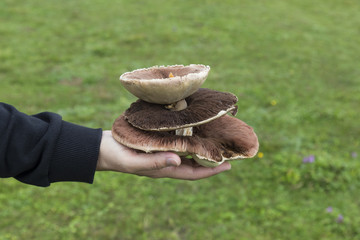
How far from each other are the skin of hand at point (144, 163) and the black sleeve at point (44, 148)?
7 cm

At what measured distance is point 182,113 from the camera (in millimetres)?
1887

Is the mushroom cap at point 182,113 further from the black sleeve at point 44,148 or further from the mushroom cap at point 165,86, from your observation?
the black sleeve at point 44,148

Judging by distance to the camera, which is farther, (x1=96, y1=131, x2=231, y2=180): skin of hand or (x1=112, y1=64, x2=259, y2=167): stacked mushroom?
(x1=96, y1=131, x2=231, y2=180): skin of hand

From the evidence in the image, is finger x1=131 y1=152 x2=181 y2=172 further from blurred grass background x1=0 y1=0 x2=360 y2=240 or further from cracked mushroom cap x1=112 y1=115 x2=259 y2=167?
blurred grass background x1=0 y1=0 x2=360 y2=240

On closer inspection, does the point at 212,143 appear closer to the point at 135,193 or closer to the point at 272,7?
the point at 135,193

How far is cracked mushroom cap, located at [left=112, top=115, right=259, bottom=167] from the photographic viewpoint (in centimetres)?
185

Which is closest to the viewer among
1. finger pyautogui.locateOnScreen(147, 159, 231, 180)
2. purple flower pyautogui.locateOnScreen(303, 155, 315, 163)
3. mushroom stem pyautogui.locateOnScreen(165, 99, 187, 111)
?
mushroom stem pyautogui.locateOnScreen(165, 99, 187, 111)

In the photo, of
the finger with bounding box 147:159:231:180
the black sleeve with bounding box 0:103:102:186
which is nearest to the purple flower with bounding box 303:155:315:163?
the finger with bounding box 147:159:231:180

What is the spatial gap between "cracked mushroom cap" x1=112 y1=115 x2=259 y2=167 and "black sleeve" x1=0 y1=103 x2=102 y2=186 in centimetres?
24

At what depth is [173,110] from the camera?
2.01 m

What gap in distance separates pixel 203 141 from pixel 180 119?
0.21 metres

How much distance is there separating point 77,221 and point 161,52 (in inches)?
175

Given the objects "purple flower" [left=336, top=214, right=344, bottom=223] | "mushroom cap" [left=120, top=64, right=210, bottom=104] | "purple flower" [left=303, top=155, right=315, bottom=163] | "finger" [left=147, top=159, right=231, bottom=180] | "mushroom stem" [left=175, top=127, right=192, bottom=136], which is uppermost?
"mushroom cap" [left=120, top=64, right=210, bottom=104]

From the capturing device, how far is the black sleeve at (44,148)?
1.94 metres
